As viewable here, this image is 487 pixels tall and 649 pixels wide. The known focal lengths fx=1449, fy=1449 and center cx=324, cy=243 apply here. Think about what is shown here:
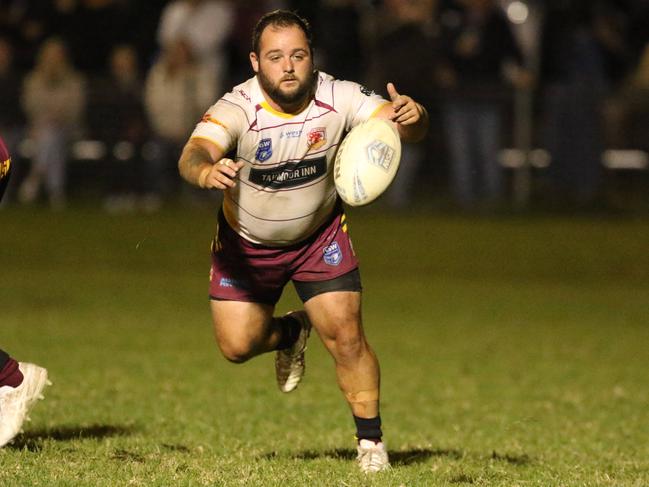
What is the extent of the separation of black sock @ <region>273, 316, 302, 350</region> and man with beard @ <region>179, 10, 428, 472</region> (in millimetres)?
257

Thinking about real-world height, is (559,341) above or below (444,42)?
below

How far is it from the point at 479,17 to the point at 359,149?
11173mm

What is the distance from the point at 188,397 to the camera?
9.82 meters

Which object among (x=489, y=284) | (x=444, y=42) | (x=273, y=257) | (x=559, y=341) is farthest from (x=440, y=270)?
(x=273, y=257)

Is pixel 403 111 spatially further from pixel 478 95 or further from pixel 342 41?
pixel 342 41

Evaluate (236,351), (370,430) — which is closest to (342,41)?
(236,351)

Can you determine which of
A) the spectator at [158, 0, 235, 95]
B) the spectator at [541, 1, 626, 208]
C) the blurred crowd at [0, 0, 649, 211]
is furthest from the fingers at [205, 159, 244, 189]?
the spectator at [158, 0, 235, 95]

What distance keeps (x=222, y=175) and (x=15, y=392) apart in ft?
5.84

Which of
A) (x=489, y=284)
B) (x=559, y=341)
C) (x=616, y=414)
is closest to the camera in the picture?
(x=616, y=414)

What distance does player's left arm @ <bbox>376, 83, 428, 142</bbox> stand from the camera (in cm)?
681

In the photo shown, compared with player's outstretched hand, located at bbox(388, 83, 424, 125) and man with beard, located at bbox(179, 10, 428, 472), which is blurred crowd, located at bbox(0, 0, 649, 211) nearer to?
man with beard, located at bbox(179, 10, 428, 472)

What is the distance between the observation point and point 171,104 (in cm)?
1758

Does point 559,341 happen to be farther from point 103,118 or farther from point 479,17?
point 103,118

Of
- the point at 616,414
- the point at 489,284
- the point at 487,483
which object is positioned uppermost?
the point at 487,483
